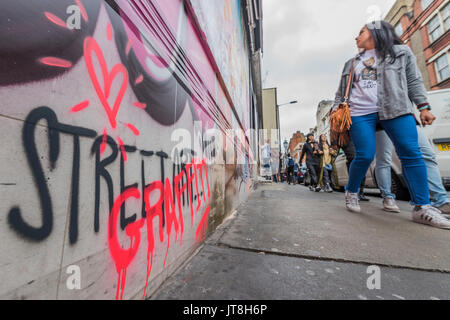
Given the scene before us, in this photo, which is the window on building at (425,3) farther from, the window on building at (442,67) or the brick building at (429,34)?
the window on building at (442,67)

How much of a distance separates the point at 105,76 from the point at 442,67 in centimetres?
2060

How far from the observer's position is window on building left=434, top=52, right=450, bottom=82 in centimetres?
1295

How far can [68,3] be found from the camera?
20.7 inches

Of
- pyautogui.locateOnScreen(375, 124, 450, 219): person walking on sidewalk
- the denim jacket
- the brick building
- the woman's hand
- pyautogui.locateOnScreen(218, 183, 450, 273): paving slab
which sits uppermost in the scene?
the brick building

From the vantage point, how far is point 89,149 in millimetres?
561

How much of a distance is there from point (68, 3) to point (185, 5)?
102 centimetres

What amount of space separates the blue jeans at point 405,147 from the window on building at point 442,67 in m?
17.6

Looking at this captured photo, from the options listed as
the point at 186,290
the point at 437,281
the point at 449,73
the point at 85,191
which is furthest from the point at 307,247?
the point at 449,73

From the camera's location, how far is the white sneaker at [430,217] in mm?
1730

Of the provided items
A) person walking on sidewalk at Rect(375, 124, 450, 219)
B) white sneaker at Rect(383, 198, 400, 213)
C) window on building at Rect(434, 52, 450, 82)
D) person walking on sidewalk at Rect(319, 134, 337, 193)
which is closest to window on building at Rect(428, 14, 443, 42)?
window on building at Rect(434, 52, 450, 82)

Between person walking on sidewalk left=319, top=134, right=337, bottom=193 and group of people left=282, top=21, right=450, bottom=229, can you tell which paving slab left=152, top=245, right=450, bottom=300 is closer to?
group of people left=282, top=21, right=450, bottom=229

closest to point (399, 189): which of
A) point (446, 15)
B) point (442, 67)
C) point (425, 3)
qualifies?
point (442, 67)

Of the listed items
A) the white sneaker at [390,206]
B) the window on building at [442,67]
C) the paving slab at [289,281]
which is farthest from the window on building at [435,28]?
the paving slab at [289,281]

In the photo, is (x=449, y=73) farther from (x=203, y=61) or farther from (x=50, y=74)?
(x=50, y=74)
